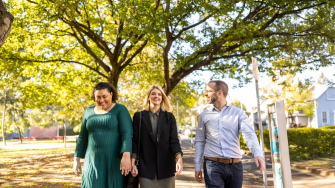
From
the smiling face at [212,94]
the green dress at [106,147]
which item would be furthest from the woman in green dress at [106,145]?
the smiling face at [212,94]

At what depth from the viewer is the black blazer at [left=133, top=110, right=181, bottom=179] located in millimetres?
3414

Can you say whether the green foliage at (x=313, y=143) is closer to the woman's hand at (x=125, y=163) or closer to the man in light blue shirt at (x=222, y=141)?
the man in light blue shirt at (x=222, y=141)

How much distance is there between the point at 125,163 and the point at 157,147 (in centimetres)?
49

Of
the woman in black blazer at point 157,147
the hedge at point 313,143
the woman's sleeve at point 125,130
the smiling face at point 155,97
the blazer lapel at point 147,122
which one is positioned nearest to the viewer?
the woman's sleeve at point 125,130

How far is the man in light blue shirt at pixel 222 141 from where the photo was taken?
3141mm

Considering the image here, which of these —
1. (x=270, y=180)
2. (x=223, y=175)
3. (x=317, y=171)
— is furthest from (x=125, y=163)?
(x=317, y=171)

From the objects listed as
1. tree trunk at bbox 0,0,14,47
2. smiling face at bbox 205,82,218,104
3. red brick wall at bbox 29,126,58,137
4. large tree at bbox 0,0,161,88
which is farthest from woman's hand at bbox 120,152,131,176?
red brick wall at bbox 29,126,58,137

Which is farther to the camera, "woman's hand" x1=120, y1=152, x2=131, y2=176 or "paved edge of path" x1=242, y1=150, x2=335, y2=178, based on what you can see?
"paved edge of path" x1=242, y1=150, x2=335, y2=178

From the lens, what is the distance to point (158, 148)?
346 centimetres

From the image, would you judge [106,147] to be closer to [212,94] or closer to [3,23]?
[212,94]

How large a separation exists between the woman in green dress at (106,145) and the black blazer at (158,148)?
0.75ft

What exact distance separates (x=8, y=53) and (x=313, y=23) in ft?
41.7

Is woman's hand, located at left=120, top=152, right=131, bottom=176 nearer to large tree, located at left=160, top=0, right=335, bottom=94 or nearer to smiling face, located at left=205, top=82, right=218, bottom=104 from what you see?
smiling face, located at left=205, top=82, right=218, bottom=104

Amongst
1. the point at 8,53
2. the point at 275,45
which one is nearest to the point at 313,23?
the point at 275,45
